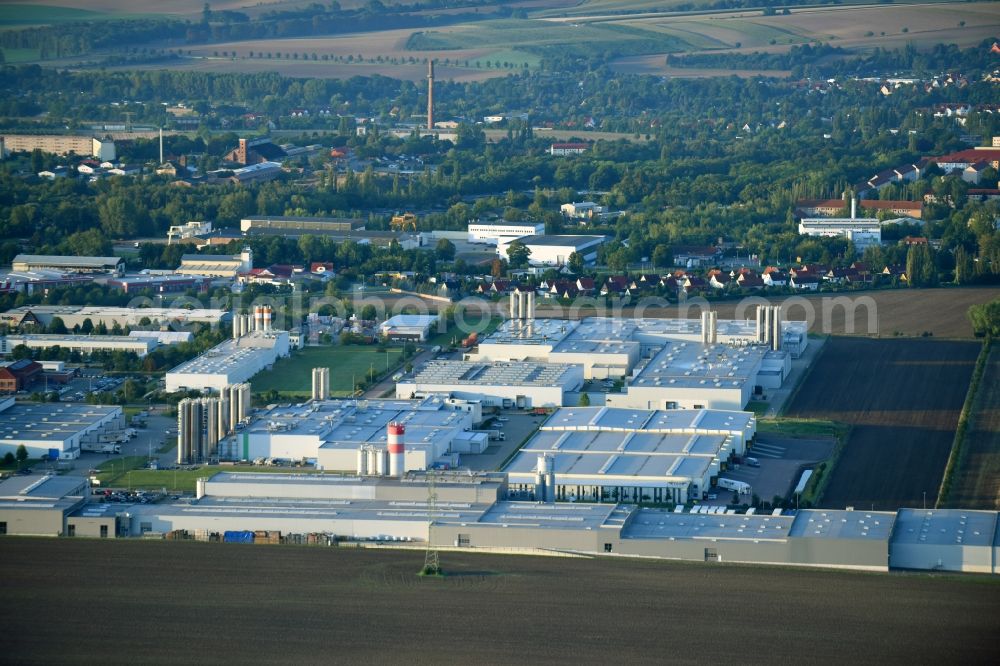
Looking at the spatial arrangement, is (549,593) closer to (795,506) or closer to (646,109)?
(795,506)

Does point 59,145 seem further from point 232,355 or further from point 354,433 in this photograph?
point 354,433

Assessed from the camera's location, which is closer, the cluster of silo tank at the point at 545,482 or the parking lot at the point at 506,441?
the cluster of silo tank at the point at 545,482

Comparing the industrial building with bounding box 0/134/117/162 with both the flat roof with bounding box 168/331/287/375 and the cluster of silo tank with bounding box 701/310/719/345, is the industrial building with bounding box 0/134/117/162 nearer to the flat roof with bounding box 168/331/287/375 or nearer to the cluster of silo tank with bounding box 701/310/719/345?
the flat roof with bounding box 168/331/287/375

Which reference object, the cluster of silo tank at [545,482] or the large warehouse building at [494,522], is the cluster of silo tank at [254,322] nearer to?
the large warehouse building at [494,522]

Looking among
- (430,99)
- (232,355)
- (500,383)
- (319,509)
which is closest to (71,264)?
(232,355)

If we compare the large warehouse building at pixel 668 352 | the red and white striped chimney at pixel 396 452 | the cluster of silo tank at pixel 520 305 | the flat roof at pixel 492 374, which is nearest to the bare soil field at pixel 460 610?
the red and white striped chimney at pixel 396 452

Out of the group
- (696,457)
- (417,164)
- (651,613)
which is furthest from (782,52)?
(651,613)
